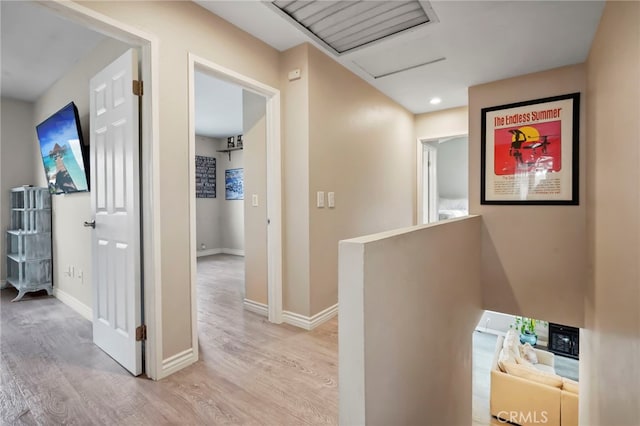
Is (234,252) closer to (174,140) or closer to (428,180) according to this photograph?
(428,180)

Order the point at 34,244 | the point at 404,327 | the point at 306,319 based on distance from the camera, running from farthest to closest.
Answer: the point at 34,244 → the point at 306,319 → the point at 404,327

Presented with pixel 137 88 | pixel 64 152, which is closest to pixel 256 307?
pixel 137 88

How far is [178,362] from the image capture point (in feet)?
6.22

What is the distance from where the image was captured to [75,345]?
7.37 ft

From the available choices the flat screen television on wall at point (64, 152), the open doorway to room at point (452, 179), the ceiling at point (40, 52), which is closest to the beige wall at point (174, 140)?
the ceiling at point (40, 52)

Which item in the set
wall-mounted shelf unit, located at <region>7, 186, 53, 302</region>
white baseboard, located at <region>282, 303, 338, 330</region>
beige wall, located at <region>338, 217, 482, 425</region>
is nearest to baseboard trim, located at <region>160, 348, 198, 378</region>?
white baseboard, located at <region>282, 303, 338, 330</region>

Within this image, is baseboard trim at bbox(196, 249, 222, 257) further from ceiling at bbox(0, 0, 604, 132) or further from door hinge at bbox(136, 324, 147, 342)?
door hinge at bbox(136, 324, 147, 342)

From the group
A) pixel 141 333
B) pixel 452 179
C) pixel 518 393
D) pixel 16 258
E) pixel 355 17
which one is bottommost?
pixel 518 393

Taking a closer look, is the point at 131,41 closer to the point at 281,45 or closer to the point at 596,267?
the point at 281,45

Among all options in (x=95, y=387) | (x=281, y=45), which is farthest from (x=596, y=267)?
Answer: (x=95, y=387)

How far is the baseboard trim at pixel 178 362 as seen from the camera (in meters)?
1.82

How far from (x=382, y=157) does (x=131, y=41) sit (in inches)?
107

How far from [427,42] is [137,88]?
216 cm

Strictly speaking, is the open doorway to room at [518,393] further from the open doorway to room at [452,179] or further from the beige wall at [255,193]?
the beige wall at [255,193]
